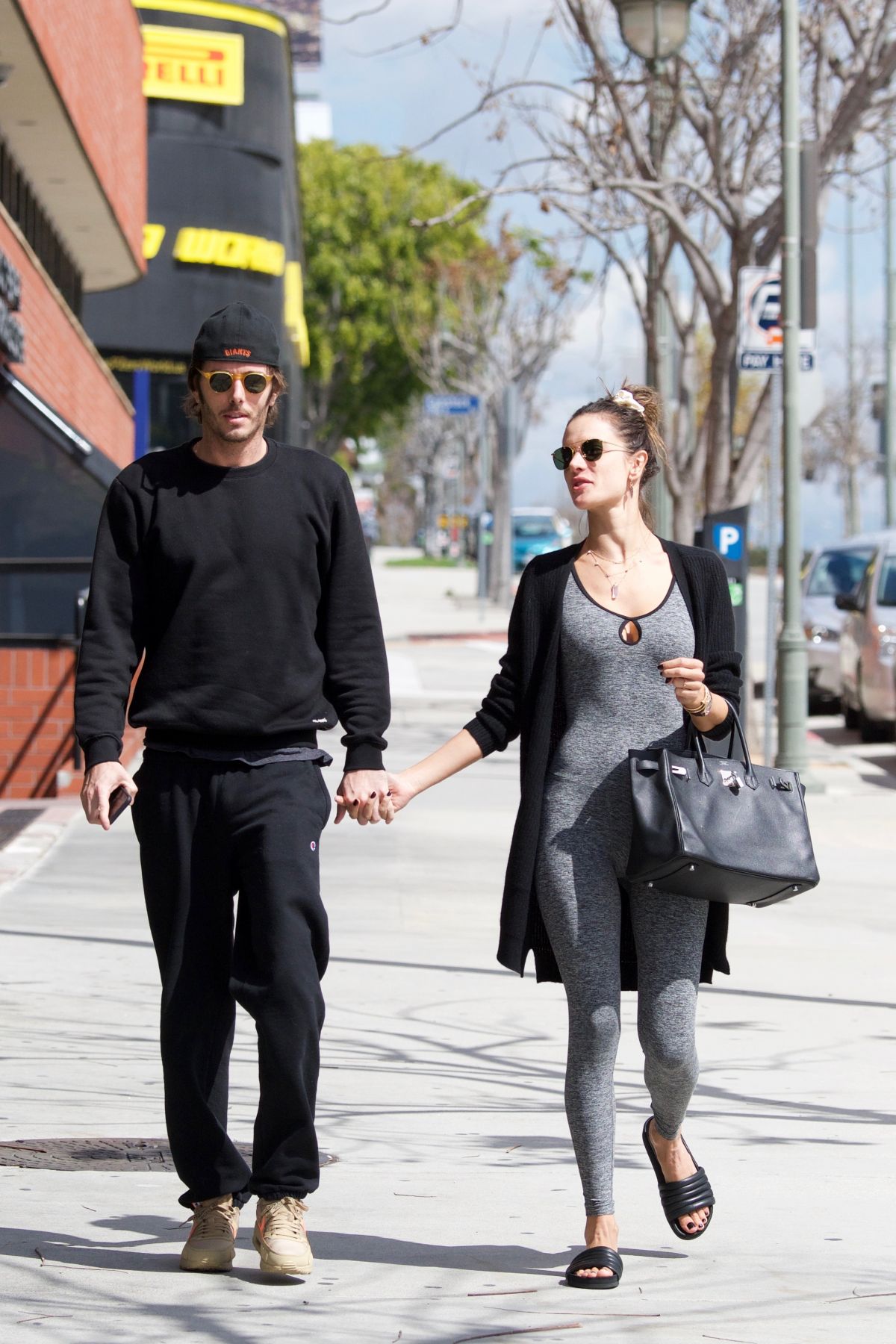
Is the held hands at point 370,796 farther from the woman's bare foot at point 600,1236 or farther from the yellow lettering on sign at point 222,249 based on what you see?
the yellow lettering on sign at point 222,249

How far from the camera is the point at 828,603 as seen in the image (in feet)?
76.1

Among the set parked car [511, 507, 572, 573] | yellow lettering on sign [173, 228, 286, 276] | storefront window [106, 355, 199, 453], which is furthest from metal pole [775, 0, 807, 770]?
parked car [511, 507, 572, 573]

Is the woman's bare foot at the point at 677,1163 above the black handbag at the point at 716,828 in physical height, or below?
below

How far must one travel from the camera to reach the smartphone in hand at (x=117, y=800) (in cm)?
435

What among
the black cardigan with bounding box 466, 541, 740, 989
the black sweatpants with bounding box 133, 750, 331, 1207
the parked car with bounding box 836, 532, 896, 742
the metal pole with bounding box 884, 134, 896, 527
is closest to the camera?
the black sweatpants with bounding box 133, 750, 331, 1207

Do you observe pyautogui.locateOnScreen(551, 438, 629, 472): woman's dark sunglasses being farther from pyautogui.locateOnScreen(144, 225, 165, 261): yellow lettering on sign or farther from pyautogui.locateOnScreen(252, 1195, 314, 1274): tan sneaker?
pyautogui.locateOnScreen(144, 225, 165, 261): yellow lettering on sign

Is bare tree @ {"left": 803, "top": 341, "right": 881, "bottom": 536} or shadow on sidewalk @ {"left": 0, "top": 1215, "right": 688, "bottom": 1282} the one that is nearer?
shadow on sidewalk @ {"left": 0, "top": 1215, "right": 688, "bottom": 1282}

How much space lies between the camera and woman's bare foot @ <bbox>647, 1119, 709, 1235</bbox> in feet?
14.8

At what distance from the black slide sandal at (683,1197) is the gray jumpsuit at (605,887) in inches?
7.3

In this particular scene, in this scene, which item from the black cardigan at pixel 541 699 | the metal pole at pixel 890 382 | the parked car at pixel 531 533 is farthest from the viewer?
the parked car at pixel 531 533

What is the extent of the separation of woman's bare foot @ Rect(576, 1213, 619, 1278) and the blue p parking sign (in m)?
11.5

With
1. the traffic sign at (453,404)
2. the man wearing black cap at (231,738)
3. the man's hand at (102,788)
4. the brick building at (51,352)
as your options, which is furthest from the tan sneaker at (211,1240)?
the traffic sign at (453,404)

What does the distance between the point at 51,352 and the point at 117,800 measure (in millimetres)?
14101

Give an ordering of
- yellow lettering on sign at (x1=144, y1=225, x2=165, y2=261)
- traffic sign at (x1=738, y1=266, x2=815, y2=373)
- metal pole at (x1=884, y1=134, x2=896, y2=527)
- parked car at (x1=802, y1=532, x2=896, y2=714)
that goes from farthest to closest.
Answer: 1. metal pole at (x1=884, y1=134, x2=896, y2=527)
2. yellow lettering on sign at (x1=144, y1=225, x2=165, y2=261)
3. parked car at (x1=802, y1=532, x2=896, y2=714)
4. traffic sign at (x1=738, y1=266, x2=815, y2=373)
